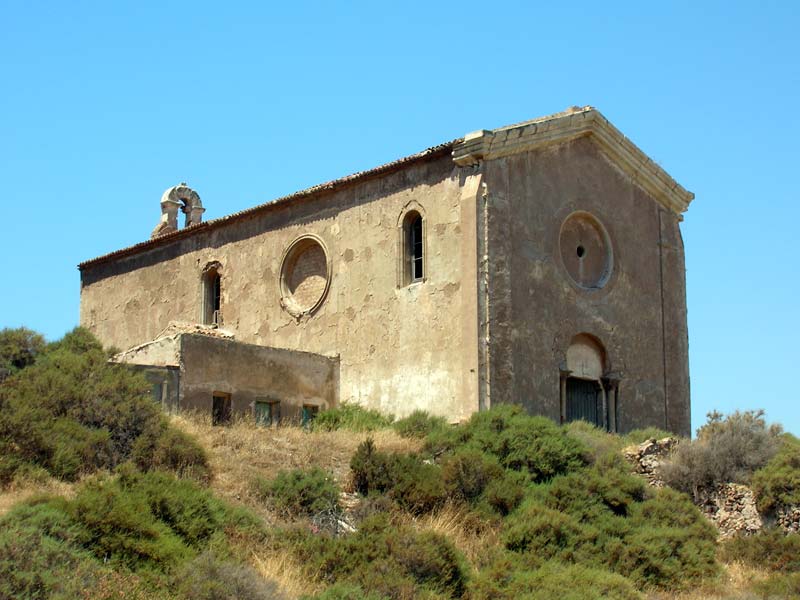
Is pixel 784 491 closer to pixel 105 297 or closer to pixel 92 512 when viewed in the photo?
pixel 92 512

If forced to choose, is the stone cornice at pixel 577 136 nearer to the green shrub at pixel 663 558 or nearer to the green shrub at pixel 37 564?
the green shrub at pixel 663 558

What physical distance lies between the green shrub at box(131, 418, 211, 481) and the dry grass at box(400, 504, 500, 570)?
3346mm

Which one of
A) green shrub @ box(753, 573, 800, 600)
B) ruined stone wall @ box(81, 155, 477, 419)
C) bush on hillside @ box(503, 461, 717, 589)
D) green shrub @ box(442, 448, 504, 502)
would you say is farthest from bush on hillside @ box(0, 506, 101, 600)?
ruined stone wall @ box(81, 155, 477, 419)

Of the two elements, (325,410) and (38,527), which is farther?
(325,410)

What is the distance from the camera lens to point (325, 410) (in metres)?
25.6

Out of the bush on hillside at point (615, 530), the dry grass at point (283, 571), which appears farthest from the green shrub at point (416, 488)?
the dry grass at point (283, 571)

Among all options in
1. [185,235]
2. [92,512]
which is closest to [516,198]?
[185,235]

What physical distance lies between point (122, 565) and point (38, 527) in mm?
1110

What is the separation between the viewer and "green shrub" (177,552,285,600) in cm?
1302

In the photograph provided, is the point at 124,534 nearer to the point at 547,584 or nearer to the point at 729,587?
the point at 547,584

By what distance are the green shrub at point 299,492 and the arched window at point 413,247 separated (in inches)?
308

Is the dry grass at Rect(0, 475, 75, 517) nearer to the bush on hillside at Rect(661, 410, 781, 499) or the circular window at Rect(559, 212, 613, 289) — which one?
the bush on hillside at Rect(661, 410, 781, 499)

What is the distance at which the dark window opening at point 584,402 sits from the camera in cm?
2555

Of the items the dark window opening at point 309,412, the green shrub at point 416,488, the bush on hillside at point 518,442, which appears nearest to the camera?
the green shrub at point 416,488
